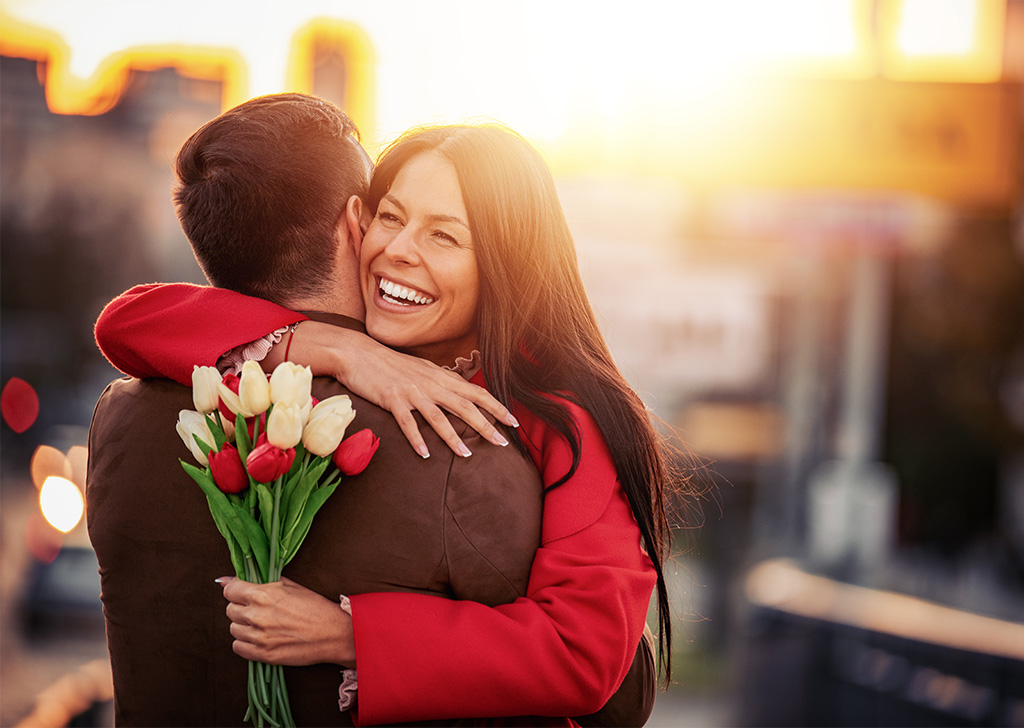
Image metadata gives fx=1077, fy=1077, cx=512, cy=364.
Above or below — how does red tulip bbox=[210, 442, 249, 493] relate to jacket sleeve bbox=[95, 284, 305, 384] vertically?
below

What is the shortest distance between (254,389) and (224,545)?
34 centimetres

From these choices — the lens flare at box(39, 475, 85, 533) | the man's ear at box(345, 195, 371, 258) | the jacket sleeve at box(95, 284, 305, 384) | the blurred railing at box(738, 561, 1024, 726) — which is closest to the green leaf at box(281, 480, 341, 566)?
the jacket sleeve at box(95, 284, 305, 384)

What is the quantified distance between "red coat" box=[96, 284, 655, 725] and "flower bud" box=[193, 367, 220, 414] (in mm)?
146

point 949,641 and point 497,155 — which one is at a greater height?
point 497,155

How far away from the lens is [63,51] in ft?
24.0

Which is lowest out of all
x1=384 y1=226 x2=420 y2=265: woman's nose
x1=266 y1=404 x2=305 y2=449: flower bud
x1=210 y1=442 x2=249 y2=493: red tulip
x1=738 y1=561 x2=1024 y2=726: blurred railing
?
x1=738 y1=561 x2=1024 y2=726: blurred railing

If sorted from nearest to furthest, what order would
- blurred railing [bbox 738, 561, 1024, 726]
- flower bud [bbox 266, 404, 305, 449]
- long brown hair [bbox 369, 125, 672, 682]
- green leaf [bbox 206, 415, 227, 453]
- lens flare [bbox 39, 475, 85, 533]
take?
flower bud [bbox 266, 404, 305, 449] → green leaf [bbox 206, 415, 227, 453] → long brown hair [bbox 369, 125, 672, 682] → blurred railing [bbox 738, 561, 1024, 726] → lens flare [bbox 39, 475, 85, 533]

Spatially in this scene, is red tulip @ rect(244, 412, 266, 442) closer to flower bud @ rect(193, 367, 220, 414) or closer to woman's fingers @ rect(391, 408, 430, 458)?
flower bud @ rect(193, 367, 220, 414)

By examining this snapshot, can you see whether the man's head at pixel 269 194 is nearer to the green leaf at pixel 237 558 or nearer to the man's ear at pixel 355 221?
the man's ear at pixel 355 221

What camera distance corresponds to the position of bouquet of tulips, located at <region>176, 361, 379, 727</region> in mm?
1739

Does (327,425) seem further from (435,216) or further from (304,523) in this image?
(435,216)

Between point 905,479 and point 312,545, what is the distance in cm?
1750

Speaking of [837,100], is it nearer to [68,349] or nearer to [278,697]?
[278,697]

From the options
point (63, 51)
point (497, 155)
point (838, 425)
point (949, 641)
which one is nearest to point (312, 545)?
point (497, 155)
